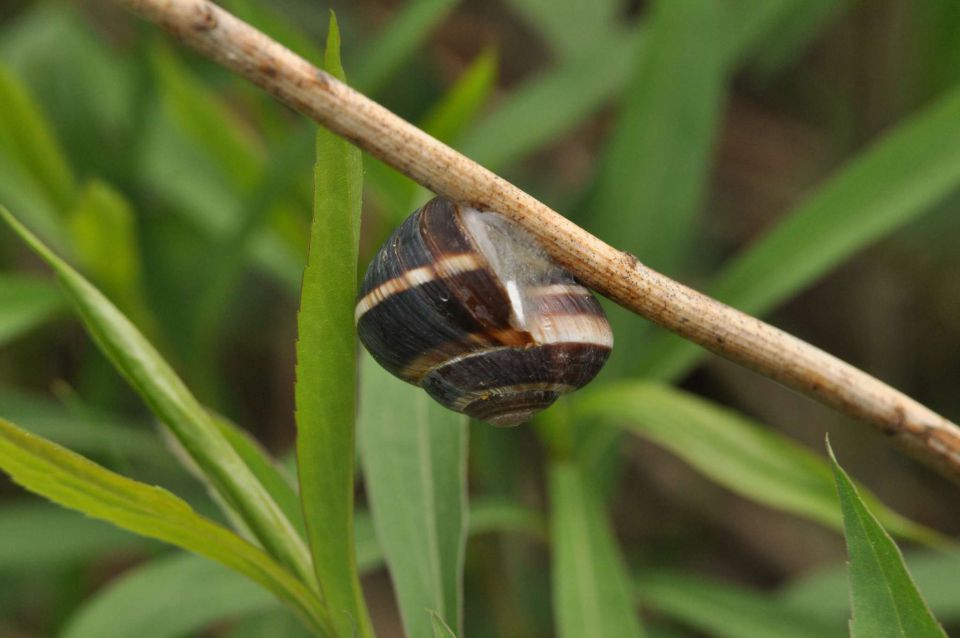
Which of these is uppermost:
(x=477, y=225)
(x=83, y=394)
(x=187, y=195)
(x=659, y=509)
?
(x=187, y=195)

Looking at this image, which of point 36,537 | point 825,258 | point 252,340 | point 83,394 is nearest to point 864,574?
point 825,258

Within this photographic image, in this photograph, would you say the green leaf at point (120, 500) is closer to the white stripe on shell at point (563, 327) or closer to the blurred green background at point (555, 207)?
the white stripe on shell at point (563, 327)

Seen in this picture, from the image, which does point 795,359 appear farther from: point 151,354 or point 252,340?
point 252,340

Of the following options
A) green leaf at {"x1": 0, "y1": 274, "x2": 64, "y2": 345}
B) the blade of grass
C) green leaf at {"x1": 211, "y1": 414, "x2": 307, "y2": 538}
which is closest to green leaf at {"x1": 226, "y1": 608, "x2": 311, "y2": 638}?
the blade of grass

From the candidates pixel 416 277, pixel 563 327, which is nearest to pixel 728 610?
pixel 563 327

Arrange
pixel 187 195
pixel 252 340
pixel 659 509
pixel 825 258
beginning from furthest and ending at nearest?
pixel 252 340 → pixel 659 509 → pixel 187 195 → pixel 825 258

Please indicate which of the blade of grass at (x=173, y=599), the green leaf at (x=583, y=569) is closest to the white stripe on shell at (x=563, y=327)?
the green leaf at (x=583, y=569)

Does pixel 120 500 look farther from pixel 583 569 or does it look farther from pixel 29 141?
pixel 29 141
